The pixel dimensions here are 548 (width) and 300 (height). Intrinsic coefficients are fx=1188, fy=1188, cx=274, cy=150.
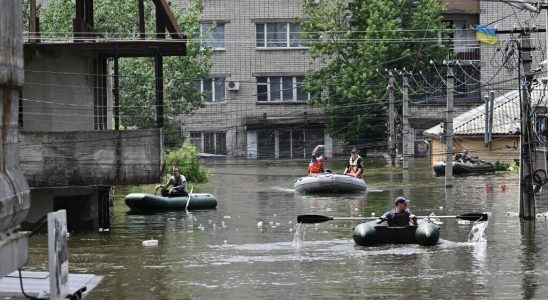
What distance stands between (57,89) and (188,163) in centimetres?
2290

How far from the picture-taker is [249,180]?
2249 inches

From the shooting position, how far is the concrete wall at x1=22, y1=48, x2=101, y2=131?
31484 mm

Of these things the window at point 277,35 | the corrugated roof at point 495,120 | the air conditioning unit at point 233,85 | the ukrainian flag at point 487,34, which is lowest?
the corrugated roof at point 495,120

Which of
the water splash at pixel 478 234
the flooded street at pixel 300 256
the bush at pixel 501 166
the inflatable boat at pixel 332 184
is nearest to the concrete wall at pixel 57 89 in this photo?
the flooded street at pixel 300 256

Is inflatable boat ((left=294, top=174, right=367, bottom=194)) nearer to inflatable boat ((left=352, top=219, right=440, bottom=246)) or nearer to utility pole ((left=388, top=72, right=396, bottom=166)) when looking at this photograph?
utility pole ((left=388, top=72, right=396, bottom=166))

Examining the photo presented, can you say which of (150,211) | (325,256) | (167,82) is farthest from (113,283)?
(167,82)

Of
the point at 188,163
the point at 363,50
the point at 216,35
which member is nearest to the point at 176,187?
the point at 188,163

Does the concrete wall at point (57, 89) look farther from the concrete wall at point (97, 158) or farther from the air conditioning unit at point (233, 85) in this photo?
the air conditioning unit at point (233, 85)

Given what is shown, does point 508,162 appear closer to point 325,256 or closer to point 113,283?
point 325,256

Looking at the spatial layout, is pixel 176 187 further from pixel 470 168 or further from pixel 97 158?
pixel 470 168

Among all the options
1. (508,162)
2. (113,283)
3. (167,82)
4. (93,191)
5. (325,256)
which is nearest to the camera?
(113,283)

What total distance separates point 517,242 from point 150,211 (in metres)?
14.8

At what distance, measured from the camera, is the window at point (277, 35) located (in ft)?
236

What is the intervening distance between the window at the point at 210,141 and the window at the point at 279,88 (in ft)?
11.2
